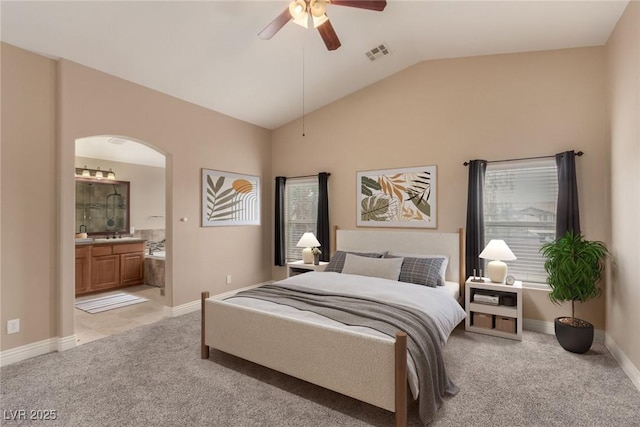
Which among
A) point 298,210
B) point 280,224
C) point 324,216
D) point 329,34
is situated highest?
point 329,34

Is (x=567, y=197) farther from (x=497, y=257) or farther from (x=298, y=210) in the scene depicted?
(x=298, y=210)

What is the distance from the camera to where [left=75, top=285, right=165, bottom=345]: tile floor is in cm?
360

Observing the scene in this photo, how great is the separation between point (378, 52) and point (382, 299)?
3.06m

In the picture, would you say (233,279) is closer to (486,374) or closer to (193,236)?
(193,236)

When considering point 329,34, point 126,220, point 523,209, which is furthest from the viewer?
point 126,220

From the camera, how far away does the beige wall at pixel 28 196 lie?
2850mm

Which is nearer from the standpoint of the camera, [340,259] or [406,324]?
[406,324]

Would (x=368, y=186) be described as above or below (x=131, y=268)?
above

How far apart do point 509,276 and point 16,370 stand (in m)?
4.93

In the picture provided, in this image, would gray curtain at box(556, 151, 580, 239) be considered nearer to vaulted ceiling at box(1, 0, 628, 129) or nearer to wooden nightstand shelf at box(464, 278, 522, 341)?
wooden nightstand shelf at box(464, 278, 522, 341)

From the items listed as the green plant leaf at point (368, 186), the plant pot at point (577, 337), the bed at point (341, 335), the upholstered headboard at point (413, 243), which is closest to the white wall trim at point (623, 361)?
the plant pot at point (577, 337)

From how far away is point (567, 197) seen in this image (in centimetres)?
337

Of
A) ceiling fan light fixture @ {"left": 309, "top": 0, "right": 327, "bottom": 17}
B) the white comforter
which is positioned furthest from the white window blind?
Answer: ceiling fan light fixture @ {"left": 309, "top": 0, "right": 327, "bottom": 17}

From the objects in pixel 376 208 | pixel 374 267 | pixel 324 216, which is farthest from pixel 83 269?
pixel 376 208
